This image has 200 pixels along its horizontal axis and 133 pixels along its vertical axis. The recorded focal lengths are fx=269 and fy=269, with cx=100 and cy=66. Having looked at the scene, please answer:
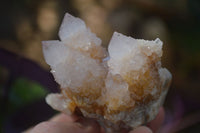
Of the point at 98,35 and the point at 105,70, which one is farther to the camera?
the point at 98,35

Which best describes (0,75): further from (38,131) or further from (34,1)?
(38,131)

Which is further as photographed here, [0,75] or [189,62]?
[189,62]

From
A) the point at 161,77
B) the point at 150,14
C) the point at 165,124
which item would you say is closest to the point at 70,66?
the point at 161,77

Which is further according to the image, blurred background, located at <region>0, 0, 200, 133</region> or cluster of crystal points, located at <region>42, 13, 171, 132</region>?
blurred background, located at <region>0, 0, 200, 133</region>
